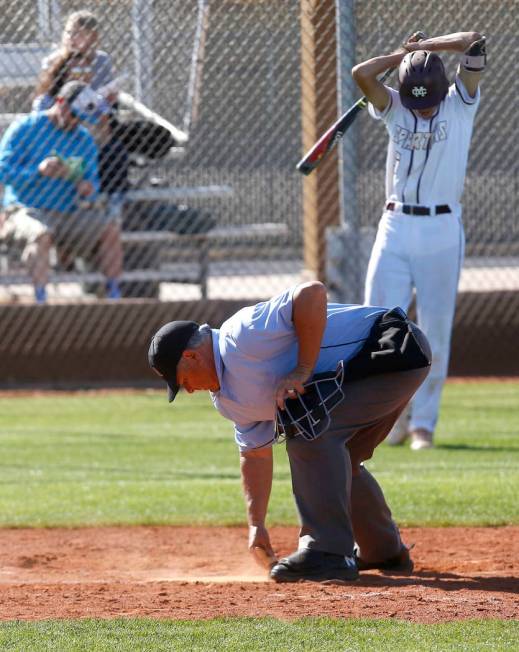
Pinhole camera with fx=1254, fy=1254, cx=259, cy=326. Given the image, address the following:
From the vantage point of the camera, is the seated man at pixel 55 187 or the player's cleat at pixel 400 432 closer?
the player's cleat at pixel 400 432

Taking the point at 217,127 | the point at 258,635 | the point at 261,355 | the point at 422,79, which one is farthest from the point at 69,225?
the point at 258,635

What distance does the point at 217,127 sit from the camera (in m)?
9.86

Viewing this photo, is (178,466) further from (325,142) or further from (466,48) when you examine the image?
(466,48)

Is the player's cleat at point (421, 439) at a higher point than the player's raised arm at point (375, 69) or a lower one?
lower

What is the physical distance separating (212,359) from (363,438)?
0.83 m

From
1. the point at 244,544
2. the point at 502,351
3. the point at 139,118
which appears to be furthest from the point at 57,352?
the point at 244,544

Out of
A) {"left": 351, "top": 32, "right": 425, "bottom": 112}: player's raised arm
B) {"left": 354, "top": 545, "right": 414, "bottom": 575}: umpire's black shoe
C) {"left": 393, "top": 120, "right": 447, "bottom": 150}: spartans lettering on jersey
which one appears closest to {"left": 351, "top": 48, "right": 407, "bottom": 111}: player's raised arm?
{"left": 351, "top": 32, "right": 425, "bottom": 112}: player's raised arm

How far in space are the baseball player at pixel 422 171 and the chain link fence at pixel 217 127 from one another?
98 cm

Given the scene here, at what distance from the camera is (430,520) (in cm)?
617

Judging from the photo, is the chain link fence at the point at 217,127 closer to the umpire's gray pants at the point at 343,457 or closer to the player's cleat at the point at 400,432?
the player's cleat at the point at 400,432

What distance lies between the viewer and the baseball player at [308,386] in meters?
4.46

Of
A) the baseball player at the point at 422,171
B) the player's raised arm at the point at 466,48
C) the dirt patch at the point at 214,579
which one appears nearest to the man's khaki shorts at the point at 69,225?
the baseball player at the point at 422,171

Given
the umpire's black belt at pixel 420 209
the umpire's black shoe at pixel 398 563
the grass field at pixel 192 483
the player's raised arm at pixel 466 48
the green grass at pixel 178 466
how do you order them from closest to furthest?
the grass field at pixel 192 483 < the umpire's black shoe at pixel 398 563 < the green grass at pixel 178 466 < the player's raised arm at pixel 466 48 < the umpire's black belt at pixel 420 209

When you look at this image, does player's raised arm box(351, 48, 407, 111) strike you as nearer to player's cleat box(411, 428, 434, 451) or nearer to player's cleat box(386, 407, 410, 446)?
player's cleat box(411, 428, 434, 451)
